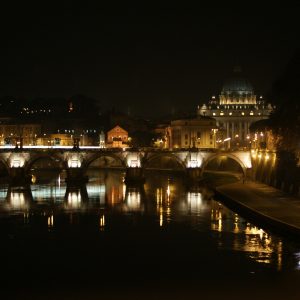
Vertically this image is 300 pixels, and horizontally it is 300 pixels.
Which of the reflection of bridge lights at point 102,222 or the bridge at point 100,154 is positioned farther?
the bridge at point 100,154

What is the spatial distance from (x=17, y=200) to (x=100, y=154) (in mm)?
22046

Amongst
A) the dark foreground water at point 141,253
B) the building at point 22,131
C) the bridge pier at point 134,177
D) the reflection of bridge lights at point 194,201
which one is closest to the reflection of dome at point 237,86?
the building at point 22,131

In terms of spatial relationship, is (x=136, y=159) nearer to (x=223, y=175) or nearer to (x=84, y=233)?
(x=223, y=175)

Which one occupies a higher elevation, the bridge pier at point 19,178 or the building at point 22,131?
the building at point 22,131

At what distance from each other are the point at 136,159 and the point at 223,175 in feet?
32.0

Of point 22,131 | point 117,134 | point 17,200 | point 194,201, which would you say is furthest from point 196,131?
point 17,200

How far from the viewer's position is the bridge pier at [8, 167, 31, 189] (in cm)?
6645

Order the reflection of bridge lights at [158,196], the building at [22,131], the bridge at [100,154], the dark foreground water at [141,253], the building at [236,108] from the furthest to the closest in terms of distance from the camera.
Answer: the building at [236,108], the building at [22,131], the bridge at [100,154], the reflection of bridge lights at [158,196], the dark foreground water at [141,253]

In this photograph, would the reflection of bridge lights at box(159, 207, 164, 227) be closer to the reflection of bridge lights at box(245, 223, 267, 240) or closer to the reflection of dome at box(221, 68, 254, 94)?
the reflection of bridge lights at box(245, 223, 267, 240)

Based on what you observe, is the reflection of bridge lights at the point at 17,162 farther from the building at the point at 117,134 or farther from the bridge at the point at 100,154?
the building at the point at 117,134

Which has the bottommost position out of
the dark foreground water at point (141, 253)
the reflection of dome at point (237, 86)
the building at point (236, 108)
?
the dark foreground water at point (141, 253)

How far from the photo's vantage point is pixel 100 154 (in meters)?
73.8

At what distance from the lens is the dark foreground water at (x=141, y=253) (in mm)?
25359

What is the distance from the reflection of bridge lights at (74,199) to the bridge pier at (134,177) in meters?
11.1
